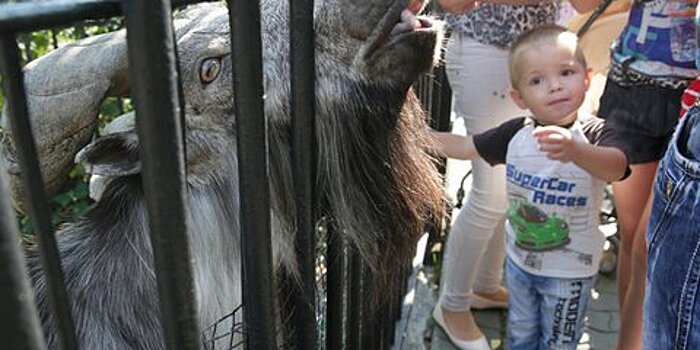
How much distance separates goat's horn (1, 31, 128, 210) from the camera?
66.4 inches

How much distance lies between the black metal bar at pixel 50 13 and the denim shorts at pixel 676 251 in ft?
4.11

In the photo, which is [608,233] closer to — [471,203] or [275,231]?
[471,203]

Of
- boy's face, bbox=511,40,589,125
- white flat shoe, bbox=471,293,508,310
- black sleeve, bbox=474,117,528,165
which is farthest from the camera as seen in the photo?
white flat shoe, bbox=471,293,508,310

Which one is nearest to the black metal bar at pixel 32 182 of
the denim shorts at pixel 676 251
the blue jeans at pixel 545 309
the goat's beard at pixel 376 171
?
the goat's beard at pixel 376 171

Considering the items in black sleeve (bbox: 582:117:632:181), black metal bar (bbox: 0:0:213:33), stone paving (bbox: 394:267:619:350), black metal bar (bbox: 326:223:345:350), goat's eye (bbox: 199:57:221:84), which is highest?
black metal bar (bbox: 0:0:213:33)

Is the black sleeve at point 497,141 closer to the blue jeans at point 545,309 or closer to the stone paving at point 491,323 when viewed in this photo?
the blue jeans at point 545,309

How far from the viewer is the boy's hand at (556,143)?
2.51 metres

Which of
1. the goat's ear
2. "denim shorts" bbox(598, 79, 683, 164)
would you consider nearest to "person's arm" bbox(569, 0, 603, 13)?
"denim shorts" bbox(598, 79, 683, 164)

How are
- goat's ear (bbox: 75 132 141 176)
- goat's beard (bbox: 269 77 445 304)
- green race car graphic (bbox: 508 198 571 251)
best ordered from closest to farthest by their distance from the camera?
goat's ear (bbox: 75 132 141 176) < goat's beard (bbox: 269 77 445 304) < green race car graphic (bbox: 508 198 571 251)

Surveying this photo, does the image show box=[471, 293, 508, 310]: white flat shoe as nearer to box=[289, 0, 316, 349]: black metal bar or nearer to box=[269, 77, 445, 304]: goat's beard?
box=[269, 77, 445, 304]: goat's beard

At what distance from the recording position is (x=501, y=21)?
333 centimetres

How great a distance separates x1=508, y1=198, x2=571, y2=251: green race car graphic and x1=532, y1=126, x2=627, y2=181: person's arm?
0.28 metres

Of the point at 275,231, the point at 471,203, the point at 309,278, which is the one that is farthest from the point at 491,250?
the point at 309,278

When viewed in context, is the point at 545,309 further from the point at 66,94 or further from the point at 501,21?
the point at 66,94
